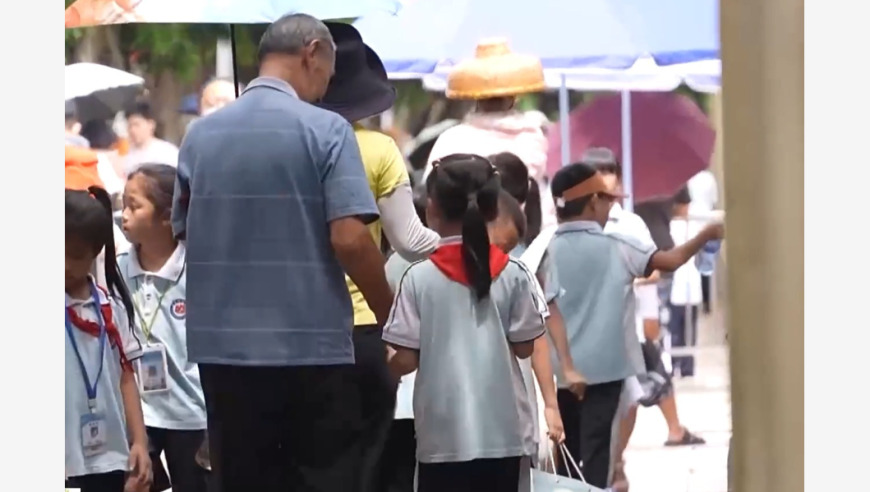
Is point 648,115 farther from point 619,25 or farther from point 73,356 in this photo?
point 73,356

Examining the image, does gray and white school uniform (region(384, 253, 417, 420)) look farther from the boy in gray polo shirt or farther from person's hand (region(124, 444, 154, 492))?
person's hand (region(124, 444, 154, 492))

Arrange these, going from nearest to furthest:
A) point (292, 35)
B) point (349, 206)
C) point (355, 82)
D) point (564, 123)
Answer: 1. point (349, 206)
2. point (292, 35)
3. point (355, 82)
4. point (564, 123)

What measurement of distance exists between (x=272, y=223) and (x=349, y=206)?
0.18 metres

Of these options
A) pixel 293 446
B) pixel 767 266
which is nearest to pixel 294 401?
pixel 293 446

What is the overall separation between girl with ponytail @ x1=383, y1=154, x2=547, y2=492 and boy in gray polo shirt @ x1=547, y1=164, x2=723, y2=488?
0.50 feet

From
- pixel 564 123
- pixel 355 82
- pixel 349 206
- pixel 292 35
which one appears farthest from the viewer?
pixel 564 123

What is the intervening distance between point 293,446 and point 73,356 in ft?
1.95

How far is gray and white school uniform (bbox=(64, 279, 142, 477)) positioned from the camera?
13.4ft

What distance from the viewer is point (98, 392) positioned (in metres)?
4.11

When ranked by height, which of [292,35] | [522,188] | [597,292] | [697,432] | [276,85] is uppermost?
Answer: [292,35]

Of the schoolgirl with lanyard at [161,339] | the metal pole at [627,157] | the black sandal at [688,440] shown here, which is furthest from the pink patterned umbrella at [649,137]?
the schoolgirl with lanyard at [161,339]

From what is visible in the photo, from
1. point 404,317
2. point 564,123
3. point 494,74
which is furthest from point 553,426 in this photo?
point 494,74

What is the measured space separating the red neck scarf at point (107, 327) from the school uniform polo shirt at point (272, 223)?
29cm

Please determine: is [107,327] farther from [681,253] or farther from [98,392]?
[681,253]
